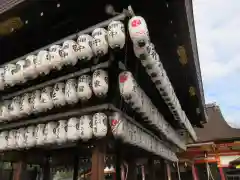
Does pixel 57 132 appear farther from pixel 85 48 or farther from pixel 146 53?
Answer: pixel 146 53

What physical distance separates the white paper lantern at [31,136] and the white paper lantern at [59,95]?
0.89 metres

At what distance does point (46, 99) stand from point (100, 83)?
1235mm

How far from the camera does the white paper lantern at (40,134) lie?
163 inches

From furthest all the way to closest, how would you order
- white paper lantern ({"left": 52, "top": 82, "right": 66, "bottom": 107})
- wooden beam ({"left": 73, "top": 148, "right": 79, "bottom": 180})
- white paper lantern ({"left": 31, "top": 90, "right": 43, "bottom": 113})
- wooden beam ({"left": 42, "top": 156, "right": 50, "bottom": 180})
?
wooden beam ({"left": 42, "top": 156, "right": 50, "bottom": 180}), wooden beam ({"left": 73, "top": 148, "right": 79, "bottom": 180}), white paper lantern ({"left": 31, "top": 90, "right": 43, "bottom": 113}), white paper lantern ({"left": 52, "top": 82, "right": 66, "bottom": 107})

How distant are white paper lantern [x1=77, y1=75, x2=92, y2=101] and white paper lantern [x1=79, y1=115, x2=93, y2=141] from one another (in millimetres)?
345

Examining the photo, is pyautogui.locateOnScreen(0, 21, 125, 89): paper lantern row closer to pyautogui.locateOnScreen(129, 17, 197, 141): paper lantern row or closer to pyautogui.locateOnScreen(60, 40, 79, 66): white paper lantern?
pyautogui.locateOnScreen(60, 40, 79, 66): white paper lantern

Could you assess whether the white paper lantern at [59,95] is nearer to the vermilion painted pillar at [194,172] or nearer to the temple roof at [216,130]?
the temple roof at [216,130]

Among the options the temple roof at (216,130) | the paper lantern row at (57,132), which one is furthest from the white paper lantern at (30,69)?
the temple roof at (216,130)

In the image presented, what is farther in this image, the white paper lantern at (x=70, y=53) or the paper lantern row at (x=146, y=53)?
the white paper lantern at (x=70, y=53)

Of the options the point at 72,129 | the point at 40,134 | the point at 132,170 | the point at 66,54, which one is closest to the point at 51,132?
the point at 40,134

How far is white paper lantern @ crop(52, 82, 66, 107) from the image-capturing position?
385 cm

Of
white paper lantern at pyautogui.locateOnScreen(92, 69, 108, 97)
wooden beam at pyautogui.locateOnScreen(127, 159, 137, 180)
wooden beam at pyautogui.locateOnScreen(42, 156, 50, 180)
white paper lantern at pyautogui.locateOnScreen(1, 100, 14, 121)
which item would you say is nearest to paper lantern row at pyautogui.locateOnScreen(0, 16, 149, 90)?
white paper lantern at pyautogui.locateOnScreen(92, 69, 108, 97)

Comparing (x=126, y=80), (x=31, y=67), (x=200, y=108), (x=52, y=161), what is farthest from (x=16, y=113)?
(x=200, y=108)

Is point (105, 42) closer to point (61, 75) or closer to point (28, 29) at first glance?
point (61, 75)
